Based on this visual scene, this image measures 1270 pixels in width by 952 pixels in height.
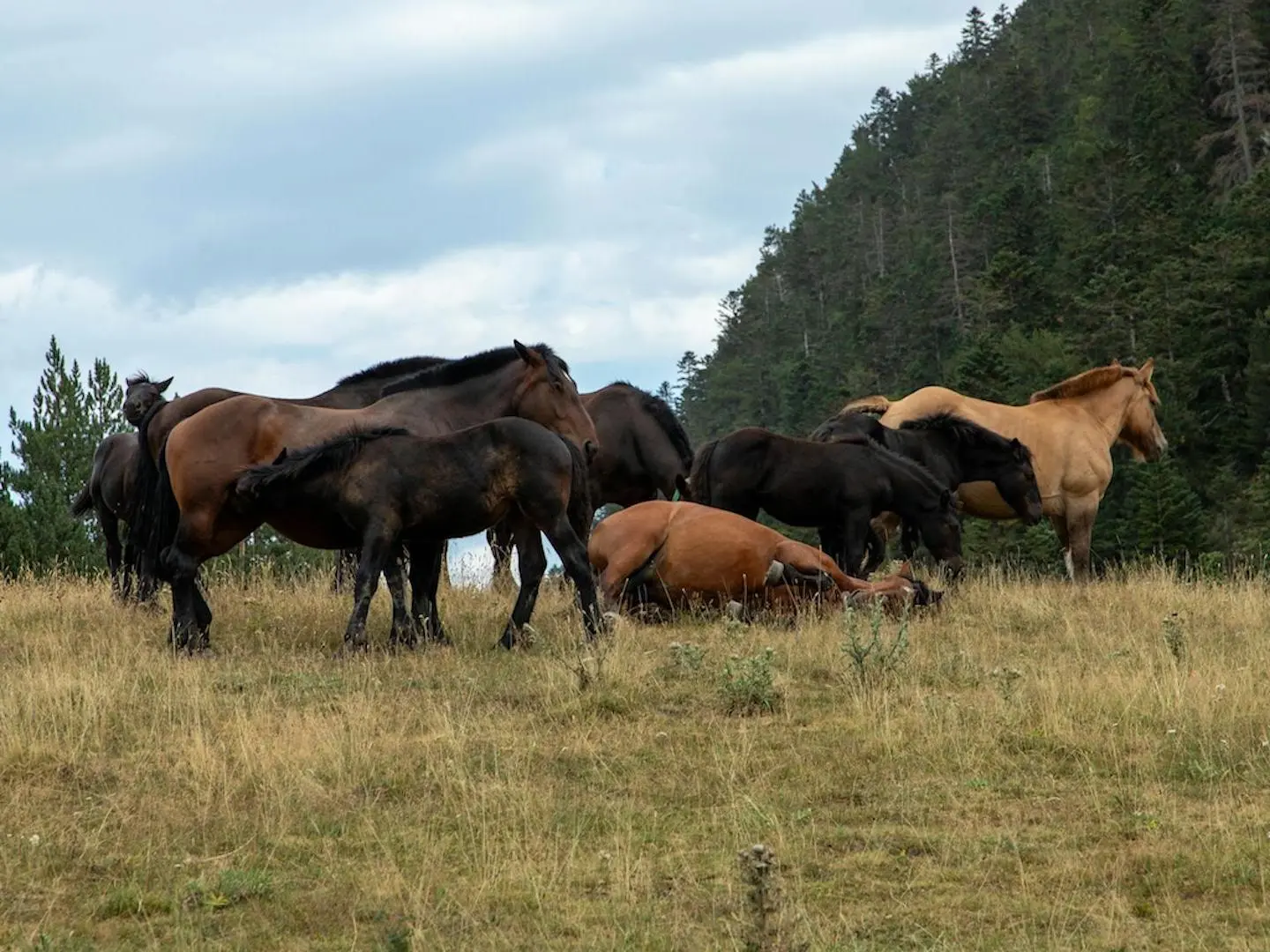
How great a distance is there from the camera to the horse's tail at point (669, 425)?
15.9 meters

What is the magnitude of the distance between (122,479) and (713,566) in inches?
259

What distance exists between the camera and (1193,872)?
5977 mm

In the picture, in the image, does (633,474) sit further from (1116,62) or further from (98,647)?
(1116,62)

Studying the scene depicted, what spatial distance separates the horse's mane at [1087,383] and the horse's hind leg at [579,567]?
8.31 metres

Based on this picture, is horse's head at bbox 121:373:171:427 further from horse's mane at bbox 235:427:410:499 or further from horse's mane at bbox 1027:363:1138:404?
horse's mane at bbox 1027:363:1138:404

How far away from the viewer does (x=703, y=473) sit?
1456 cm

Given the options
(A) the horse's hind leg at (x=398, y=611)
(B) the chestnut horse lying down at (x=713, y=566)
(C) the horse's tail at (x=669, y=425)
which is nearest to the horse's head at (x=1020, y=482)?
(C) the horse's tail at (x=669, y=425)

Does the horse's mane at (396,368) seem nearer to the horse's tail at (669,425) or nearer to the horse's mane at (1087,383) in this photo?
the horse's tail at (669,425)

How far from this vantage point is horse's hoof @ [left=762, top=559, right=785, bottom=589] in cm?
1204

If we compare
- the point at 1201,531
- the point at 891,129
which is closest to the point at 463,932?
the point at 1201,531

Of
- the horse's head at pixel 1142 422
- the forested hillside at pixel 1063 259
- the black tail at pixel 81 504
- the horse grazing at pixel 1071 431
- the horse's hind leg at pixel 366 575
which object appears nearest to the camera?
the horse's hind leg at pixel 366 575

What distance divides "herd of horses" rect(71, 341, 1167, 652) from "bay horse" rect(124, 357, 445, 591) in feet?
0.08

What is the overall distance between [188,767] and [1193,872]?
4.67 metres

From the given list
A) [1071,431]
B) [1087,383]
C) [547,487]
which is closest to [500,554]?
[547,487]
